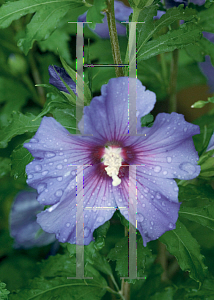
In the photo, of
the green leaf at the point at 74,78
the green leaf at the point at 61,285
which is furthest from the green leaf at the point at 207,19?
the green leaf at the point at 61,285

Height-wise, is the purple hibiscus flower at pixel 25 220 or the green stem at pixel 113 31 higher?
the green stem at pixel 113 31

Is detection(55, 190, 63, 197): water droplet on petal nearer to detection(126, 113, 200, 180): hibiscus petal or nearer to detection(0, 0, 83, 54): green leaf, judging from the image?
detection(126, 113, 200, 180): hibiscus petal

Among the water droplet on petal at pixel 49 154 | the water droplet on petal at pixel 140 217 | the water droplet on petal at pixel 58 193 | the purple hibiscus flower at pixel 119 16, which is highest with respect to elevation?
the purple hibiscus flower at pixel 119 16

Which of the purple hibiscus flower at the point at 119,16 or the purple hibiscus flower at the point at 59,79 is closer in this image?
the purple hibiscus flower at the point at 59,79

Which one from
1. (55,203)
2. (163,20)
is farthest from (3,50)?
(55,203)

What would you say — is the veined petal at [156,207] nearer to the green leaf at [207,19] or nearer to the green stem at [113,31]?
the green stem at [113,31]

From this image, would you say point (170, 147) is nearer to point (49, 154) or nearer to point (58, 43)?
point (49, 154)

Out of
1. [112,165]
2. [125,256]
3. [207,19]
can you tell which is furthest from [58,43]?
[125,256]
